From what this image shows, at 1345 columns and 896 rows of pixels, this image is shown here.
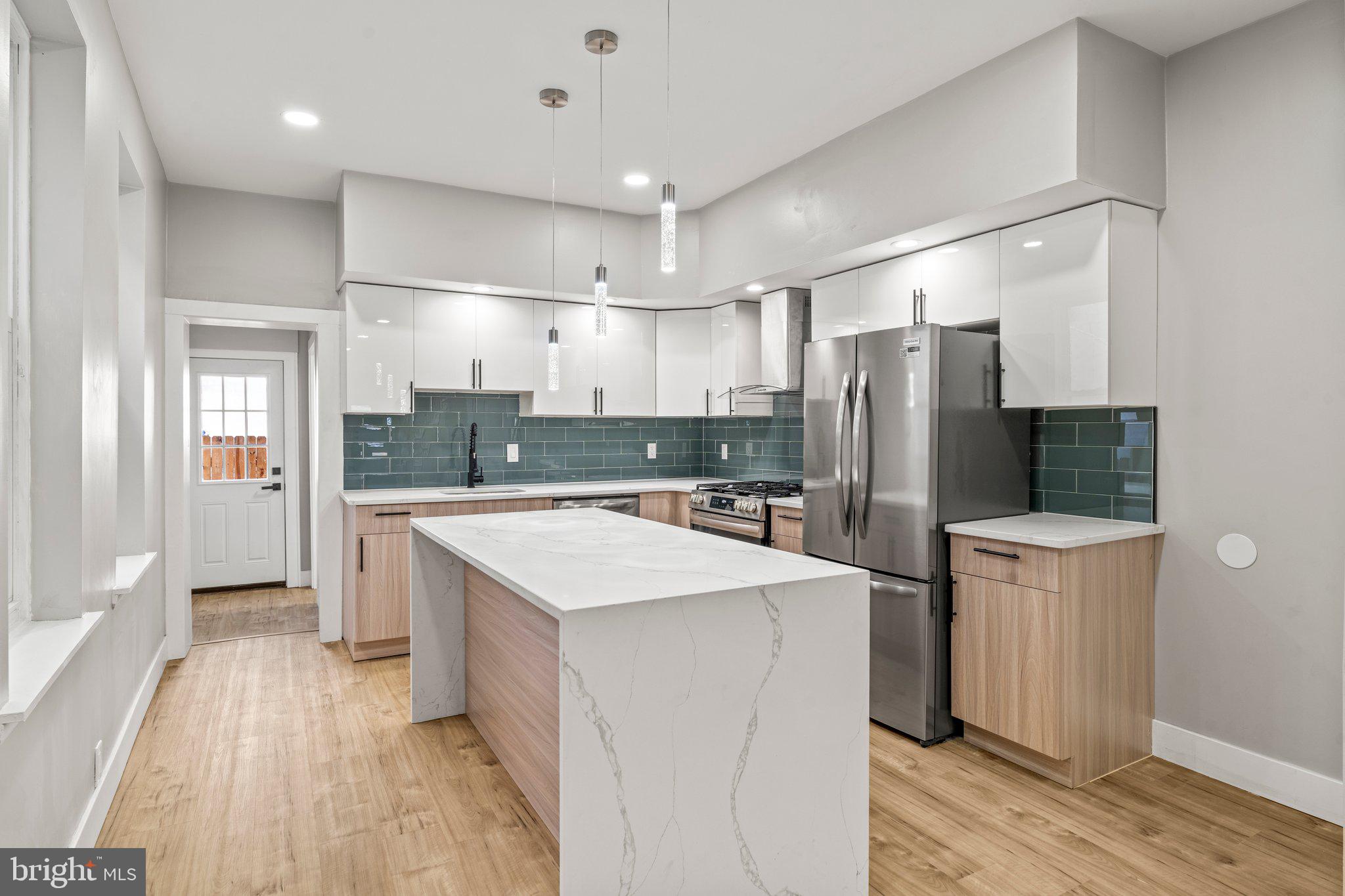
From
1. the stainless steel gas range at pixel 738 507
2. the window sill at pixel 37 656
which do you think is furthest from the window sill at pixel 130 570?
the stainless steel gas range at pixel 738 507

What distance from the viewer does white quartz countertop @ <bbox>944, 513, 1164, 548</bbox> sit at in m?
2.74

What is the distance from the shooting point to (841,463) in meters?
3.50

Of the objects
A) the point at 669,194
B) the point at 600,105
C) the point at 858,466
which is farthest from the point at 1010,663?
the point at 600,105

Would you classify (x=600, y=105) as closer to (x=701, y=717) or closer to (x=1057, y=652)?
(x=701, y=717)

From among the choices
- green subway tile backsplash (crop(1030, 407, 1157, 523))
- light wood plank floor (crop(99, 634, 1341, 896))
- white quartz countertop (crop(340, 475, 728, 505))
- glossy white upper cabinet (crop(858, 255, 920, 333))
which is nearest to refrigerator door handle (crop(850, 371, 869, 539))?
glossy white upper cabinet (crop(858, 255, 920, 333))

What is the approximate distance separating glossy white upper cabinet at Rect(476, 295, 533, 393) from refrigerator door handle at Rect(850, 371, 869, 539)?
232 centimetres

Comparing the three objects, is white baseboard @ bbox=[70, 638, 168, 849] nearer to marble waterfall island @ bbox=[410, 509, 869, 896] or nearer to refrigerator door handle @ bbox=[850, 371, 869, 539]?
marble waterfall island @ bbox=[410, 509, 869, 896]

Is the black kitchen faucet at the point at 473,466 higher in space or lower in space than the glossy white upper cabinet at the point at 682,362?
lower

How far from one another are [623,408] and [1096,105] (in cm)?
327

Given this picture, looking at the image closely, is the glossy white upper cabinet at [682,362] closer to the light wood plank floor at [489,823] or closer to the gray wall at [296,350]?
the light wood plank floor at [489,823]

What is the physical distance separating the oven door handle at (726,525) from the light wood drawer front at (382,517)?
1692 mm

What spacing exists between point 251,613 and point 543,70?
427 cm

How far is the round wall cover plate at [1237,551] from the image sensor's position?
9.02ft

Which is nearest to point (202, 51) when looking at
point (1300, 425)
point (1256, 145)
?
point (1256, 145)
